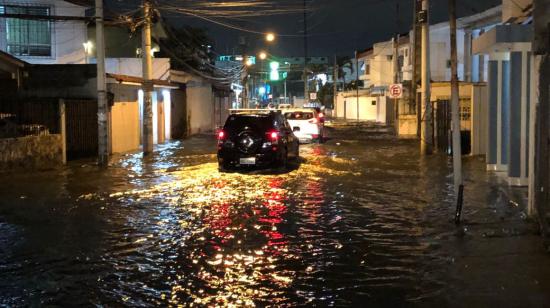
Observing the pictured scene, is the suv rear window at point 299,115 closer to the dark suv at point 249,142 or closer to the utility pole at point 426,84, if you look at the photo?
the utility pole at point 426,84

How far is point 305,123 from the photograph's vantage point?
29344mm

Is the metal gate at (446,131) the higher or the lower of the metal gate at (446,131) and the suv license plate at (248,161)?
the higher

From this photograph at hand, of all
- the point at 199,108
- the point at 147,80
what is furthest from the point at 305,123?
the point at 199,108

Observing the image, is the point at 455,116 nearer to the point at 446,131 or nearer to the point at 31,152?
the point at 31,152

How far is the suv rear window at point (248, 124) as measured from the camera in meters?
17.5

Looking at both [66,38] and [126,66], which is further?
[126,66]

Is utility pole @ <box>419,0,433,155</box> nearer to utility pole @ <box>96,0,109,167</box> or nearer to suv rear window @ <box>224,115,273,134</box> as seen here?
suv rear window @ <box>224,115,273,134</box>

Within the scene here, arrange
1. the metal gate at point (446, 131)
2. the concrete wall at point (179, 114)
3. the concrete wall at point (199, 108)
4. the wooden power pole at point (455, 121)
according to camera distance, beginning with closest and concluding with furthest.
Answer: the wooden power pole at point (455, 121)
the metal gate at point (446, 131)
the concrete wall at point (179, 114)
the concrete wall at point (199, 108)

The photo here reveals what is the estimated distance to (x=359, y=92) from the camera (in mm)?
72875

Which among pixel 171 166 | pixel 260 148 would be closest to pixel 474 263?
pixel 260 148

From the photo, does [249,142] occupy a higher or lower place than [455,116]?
lower

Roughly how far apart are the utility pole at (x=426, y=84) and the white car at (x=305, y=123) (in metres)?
6.54

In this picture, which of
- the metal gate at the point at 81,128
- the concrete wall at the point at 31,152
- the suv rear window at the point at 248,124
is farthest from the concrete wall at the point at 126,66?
the suv rear window at the point at 248,124

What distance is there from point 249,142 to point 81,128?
7.34m
